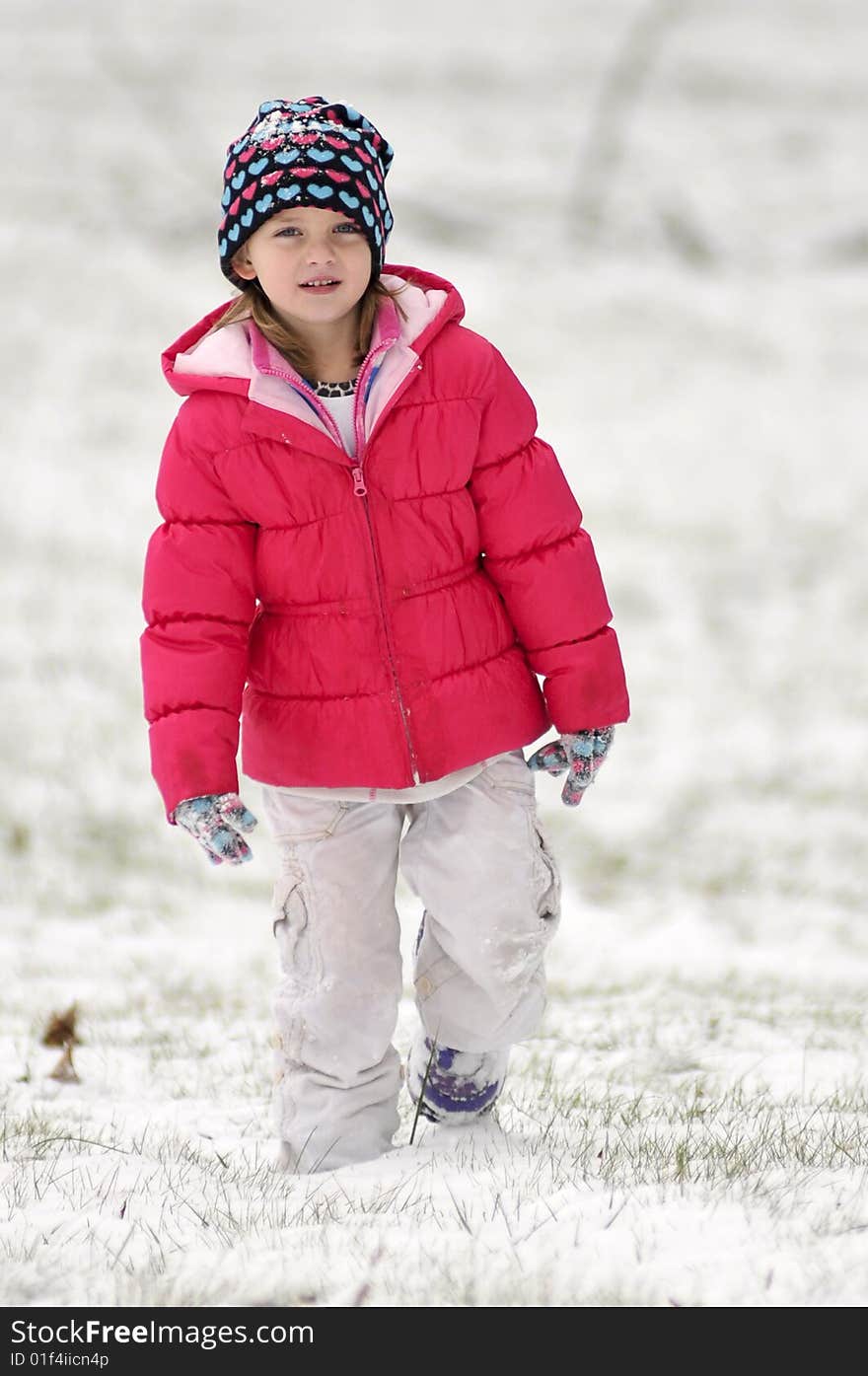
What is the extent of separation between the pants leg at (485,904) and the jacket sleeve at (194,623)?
1.92ft

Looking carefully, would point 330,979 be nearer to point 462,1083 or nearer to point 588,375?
point 462,1083

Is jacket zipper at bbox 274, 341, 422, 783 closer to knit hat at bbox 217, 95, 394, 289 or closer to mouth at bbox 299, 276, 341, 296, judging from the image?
mouth at bbox 299, 276, 341, 296

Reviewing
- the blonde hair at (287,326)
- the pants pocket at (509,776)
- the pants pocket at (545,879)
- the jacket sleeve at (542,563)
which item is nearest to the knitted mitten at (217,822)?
the pants pocket at (509,776)

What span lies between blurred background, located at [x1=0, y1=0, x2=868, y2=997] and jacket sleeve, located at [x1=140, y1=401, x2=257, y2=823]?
3.71 meters

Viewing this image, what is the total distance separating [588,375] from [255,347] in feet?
47.9

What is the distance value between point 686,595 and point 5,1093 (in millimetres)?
9480

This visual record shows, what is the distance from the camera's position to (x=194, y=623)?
350 centimetres

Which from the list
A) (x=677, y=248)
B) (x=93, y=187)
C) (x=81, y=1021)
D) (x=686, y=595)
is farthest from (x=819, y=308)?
(x=81, y=1021)

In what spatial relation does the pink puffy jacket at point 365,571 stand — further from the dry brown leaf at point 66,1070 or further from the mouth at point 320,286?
the dry brown leaf at point 66,1070

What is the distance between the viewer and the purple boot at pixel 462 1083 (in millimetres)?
3793

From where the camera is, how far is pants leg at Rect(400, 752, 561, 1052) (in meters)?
3.61

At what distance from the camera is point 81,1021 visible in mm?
5625

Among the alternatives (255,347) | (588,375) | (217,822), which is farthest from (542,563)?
(588,375)

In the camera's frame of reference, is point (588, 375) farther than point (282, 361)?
Yes
